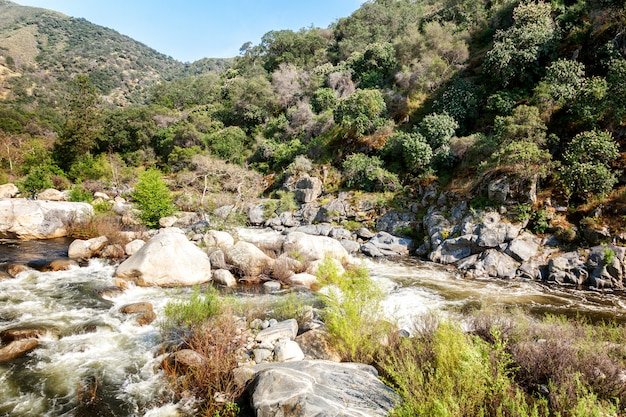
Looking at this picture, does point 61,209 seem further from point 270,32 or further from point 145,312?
point 270,32

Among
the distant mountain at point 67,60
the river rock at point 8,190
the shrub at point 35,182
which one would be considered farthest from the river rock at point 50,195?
the distant mountain at point 67,60

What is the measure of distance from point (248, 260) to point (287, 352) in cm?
648

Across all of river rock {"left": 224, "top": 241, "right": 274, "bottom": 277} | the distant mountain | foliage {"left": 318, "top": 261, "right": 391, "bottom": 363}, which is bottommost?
river rock {"left": 224, "top": 241, "right": 274, "bottom": 277}

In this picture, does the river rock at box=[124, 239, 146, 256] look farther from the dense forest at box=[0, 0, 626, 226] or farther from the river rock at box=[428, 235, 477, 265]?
the river rock at box=[428, 235, 477, 265]

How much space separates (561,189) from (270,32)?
46514 millimetres

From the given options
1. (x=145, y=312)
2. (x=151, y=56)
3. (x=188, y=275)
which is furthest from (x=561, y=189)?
(x=151, y=56)

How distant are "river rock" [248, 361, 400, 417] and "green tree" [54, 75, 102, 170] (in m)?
36.9

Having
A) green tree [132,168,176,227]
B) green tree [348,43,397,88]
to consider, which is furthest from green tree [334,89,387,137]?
green tree [132,168,176,227]

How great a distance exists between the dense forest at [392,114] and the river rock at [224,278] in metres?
12.5

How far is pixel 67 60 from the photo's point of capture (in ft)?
261

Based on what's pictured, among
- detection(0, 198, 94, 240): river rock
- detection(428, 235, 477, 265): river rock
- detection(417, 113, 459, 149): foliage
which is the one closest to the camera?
detection(428, 235, 477, 265): river rock

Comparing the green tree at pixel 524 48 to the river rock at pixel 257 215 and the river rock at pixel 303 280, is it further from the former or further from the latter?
the river rock at pixel 303 280

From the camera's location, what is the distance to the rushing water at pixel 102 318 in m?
5.17

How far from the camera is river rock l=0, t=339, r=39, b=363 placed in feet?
20.0
